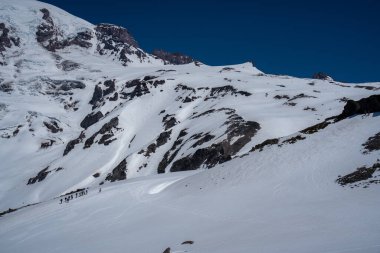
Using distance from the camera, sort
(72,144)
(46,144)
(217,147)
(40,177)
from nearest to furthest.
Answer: (217,147) < (40,177) < (72,144) < (46,144)

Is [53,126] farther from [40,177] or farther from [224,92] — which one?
[224,92]

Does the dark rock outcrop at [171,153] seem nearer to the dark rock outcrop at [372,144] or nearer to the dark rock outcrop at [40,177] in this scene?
the dark rock outcrop at [40,177]

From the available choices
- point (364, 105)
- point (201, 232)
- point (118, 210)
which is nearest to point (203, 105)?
point (364, 105)

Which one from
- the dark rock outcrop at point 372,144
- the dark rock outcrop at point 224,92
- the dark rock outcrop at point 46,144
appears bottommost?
the dark rock outcrop at point 372,144

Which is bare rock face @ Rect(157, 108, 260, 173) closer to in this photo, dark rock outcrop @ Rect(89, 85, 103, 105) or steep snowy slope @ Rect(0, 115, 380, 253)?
steep snowy slope @ Rect(0, 115, 380, 253)

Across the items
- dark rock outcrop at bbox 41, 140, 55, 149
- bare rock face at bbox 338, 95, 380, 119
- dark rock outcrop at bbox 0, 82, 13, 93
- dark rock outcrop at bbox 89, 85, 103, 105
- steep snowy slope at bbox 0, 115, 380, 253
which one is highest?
dark rock outcrop at bbox 0, 82, 13, 93

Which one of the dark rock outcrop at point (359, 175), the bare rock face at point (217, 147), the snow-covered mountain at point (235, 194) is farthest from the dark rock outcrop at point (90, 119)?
the dark rock outcrop at point (359, 175)

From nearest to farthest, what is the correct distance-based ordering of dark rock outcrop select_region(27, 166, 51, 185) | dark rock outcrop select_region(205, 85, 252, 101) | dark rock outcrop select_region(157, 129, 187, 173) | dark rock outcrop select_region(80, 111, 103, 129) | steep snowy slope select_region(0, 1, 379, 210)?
steep snowy slope select_region(0, 1, 379, 210), dark rock outcrop select_region(157, 129, 187, 173), dark rock outcrop select_region(27, 166, 51, 185), dark rock outcrop select_region(205, 85, 252, 101), dark rock outcrop select_region(80, 111, 103, 129)

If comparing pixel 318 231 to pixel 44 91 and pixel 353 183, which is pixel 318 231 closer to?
pixel 353 183

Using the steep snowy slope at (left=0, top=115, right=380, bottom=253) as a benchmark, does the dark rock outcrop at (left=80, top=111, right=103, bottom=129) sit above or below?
above

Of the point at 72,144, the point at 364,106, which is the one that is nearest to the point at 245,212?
the point at 364,106

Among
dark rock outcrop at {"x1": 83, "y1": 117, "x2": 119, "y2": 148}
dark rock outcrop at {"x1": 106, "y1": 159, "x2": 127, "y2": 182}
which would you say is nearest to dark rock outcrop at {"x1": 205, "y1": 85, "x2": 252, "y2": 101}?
dark rock outcrop at {"x1": 83, "y1": 117, "x2": 119, "y2": 148}

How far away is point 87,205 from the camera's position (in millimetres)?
30922

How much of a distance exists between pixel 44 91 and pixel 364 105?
580ft
